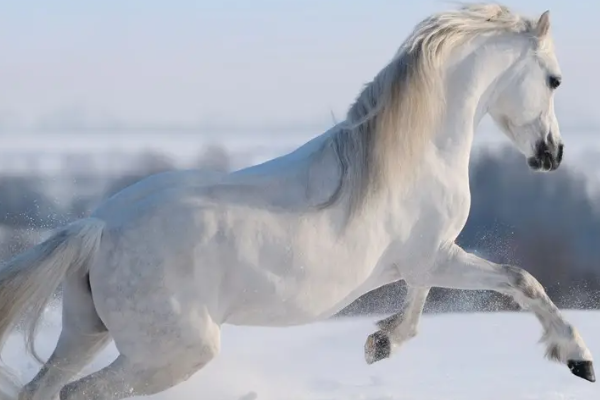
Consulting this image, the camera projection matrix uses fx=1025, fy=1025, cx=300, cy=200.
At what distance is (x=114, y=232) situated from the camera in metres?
3.87

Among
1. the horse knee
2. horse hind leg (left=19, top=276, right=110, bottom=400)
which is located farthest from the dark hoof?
horse hind leg (left=19, top=276, right=110, bottom=400)

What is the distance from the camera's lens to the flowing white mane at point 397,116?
13.4 ft

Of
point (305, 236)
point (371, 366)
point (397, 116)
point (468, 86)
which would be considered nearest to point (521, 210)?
point (371, 366)

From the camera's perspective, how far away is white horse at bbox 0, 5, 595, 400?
3811 millimetres

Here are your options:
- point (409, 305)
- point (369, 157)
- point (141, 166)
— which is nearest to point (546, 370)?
point (409, 305)

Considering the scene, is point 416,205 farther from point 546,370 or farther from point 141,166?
point 141,166

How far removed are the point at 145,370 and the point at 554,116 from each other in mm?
2166

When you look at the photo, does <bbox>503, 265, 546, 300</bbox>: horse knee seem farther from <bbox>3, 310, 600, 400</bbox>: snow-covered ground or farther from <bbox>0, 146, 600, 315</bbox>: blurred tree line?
<bbox>0, 146, 600, 315</bbox>: blurred tree line

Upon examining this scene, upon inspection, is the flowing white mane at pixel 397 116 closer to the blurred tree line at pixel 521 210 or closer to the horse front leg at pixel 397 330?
the horse front leg at pixel 397 330

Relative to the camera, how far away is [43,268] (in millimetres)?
3861

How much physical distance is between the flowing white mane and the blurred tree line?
13.4 metres

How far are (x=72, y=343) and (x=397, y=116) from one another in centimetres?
157

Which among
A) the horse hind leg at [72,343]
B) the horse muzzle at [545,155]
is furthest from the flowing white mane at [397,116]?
the horse hind leg at [72,343]

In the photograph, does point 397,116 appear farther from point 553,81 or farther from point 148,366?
point 148,366
